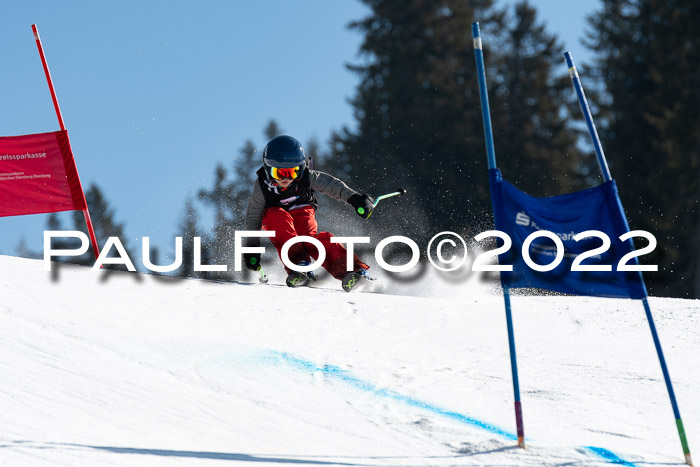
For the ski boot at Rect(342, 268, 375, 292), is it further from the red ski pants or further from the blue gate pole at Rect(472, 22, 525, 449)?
the blue gate pole at Rect(472, 22, 525, 449)

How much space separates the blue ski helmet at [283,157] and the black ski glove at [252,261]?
0.82 m

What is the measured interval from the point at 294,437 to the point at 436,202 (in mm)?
23600

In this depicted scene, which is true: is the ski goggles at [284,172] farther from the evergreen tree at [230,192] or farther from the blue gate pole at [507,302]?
the evergreen tree at [230,192]

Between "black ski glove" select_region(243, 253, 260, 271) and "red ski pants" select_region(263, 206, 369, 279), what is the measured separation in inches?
8.9

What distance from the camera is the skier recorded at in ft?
25.3

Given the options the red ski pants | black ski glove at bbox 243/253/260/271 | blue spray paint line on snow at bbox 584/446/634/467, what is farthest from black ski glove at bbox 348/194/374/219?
blue spray paint line on snow at bbox 584/446/634/467

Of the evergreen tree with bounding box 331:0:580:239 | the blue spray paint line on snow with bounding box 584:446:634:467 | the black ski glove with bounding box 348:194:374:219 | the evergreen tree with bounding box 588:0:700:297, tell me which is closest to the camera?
the blue spray paint line on snow with bounding box 584:446:634:467

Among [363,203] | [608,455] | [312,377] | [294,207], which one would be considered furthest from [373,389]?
[294,207]

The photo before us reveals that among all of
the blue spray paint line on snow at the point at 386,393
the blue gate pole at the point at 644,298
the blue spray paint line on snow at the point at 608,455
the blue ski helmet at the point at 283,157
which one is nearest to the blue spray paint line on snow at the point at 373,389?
the blue spray paint line on snow at the point at 386,393

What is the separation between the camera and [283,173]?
305 inches

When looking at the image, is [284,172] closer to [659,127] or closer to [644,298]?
[644,298]

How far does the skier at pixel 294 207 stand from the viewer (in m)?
7.71

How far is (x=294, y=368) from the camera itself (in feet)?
16.6

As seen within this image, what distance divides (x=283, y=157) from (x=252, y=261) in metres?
1.10
